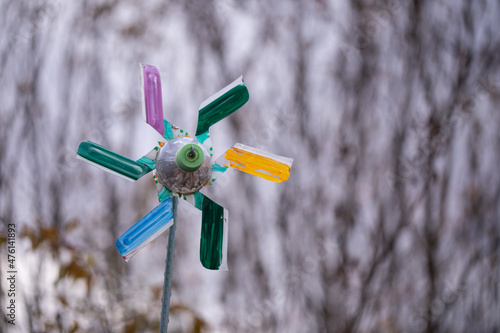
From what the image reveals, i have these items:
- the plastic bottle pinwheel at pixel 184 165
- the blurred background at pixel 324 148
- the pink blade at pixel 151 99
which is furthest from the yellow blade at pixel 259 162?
the blurred background at pixel 324 148

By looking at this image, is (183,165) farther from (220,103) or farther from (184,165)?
(220,103)

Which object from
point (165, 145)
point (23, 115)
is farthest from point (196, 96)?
point (165, 145)

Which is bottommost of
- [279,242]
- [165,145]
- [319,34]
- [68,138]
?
[165,145]

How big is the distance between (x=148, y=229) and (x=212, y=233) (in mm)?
89

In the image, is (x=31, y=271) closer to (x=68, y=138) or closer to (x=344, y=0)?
(x=68, y=138)

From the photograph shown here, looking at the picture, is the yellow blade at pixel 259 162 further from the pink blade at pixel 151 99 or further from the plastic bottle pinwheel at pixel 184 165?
the pink blade at pixel 151 99

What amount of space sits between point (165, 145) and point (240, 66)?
3.20 ft

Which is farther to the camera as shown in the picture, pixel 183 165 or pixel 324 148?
pixel 324 148

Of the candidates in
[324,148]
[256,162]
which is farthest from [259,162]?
[324,148]

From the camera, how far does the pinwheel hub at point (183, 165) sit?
1.74 feet

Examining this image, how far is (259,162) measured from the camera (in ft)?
1.94

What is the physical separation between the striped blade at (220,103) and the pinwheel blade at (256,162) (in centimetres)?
5

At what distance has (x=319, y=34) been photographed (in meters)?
1.49

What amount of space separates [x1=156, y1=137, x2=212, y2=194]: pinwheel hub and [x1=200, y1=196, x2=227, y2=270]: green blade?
0.04 meters
